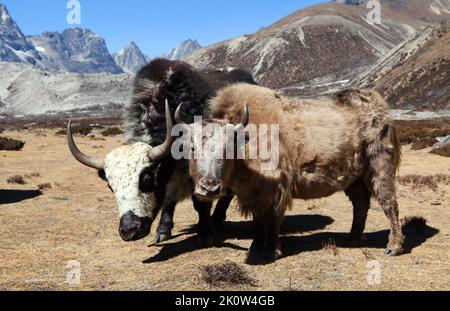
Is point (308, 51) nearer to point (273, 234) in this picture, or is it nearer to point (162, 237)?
point (162, 237)

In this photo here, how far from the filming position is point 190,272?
243 inches

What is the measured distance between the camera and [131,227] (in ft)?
20.0

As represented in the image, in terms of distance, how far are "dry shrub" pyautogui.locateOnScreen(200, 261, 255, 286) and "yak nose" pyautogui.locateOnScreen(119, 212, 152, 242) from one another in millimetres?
983

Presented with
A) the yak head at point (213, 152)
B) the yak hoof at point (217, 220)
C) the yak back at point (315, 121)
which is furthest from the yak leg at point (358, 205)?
the yak hoof at point (217, 220)

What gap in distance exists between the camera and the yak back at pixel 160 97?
7.11 m

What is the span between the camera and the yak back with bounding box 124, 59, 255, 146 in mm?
7105

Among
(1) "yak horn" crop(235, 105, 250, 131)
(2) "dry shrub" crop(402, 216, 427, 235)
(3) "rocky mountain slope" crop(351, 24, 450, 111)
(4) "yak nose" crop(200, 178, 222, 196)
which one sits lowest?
(2) "dry shrub" crop(402, 216, 427, 235)

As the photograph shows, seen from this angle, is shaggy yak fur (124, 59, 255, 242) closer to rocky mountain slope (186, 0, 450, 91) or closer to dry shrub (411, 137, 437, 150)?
dry shrub (411, 137, 437, 150)

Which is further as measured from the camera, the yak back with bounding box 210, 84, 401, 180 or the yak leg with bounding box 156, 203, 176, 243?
the yak leg with bounding box 156, 203, 176, 243

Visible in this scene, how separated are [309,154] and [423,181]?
8215 mm

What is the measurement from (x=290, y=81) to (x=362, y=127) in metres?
115

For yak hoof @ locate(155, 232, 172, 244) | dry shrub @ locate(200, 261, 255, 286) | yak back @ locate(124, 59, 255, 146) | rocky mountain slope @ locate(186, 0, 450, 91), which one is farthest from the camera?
rocky mountain slope @ locate(186, 0, 450, 91)

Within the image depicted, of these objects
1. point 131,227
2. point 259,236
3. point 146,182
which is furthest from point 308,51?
point 131,227

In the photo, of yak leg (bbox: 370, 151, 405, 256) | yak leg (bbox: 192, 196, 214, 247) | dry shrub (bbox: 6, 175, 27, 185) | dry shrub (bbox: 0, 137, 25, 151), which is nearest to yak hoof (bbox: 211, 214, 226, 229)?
yak leg (bbox: 192, 196, 214, 247)
